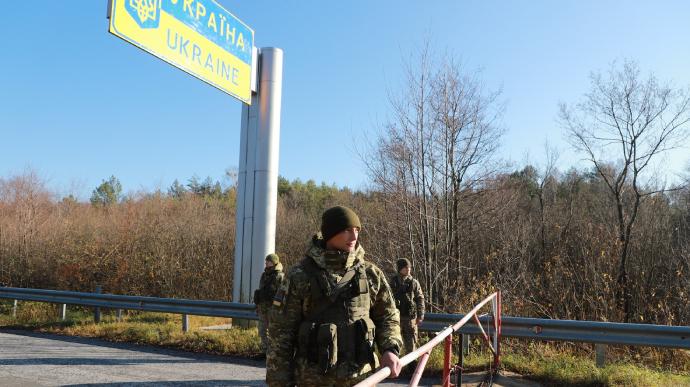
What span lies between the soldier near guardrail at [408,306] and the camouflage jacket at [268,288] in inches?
69.6

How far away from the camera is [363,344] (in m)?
2.68

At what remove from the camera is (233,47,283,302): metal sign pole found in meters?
9.99

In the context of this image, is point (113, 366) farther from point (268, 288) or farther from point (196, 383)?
point (268, 288)

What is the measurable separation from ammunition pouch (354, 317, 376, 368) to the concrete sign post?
7.04 meters

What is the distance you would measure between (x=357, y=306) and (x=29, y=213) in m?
24.0

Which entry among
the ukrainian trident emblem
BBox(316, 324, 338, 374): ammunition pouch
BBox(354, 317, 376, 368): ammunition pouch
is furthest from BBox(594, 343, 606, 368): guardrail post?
the ukrainian trident emblem

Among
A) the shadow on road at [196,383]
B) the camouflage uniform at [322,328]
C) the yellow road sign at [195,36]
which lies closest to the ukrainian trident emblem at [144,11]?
the yellow road sign at [195,36]

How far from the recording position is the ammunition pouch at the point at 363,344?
2668 millimetres

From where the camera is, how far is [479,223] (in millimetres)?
12391

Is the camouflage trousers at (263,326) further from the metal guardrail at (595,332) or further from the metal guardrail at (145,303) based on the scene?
the metal guardrail at (595,332)

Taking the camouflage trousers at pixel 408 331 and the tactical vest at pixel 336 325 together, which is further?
the camouflage trousers at pixel 408 331

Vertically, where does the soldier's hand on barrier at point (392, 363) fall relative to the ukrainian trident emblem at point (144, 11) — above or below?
below

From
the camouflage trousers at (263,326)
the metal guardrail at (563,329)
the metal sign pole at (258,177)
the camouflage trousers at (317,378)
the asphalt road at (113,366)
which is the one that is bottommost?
the asphalt road at (113,366)

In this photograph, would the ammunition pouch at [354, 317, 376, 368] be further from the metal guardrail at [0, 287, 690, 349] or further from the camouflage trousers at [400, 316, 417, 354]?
the metal guardrail at [0, 287, 690, 349]
